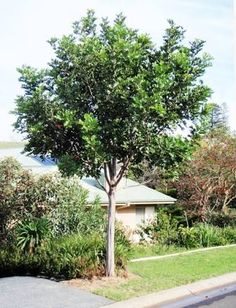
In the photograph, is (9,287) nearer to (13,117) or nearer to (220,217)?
(13,117)

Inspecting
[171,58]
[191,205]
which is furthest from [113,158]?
[191,205]

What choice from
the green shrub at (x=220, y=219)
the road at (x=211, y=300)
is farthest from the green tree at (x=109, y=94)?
the green shrub at (x=220, y=219)

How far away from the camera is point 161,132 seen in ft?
36.3

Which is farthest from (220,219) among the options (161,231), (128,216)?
(161,231)

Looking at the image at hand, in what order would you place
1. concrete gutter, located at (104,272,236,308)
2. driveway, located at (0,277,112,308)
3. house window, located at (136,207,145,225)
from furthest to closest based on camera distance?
1. house window, located at (136,207,145,225)
2. concrete gutter, located at (104,272,236,308)
3. driveway, located at (0,277,112,308)

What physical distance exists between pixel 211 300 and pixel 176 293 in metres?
0.76

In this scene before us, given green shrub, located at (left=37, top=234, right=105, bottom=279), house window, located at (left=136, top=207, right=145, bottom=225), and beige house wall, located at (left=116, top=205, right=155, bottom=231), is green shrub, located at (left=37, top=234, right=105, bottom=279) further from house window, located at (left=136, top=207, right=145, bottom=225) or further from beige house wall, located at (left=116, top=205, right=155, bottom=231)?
house window, located at (left=136, top=207, right=145, bottom=225)

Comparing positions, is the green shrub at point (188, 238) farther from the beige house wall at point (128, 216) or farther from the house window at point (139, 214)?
the house window at point (139, 214)

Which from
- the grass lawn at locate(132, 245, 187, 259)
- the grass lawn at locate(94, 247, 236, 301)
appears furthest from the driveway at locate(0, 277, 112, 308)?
the grass lawn at locate(132, 245, 187, 259)

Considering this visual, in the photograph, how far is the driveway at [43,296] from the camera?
29.5 feet

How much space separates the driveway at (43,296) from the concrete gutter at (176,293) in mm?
498

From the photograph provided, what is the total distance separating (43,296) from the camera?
31.1 ft

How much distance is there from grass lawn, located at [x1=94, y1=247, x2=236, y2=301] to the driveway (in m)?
0.46

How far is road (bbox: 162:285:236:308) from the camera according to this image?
375 inches
